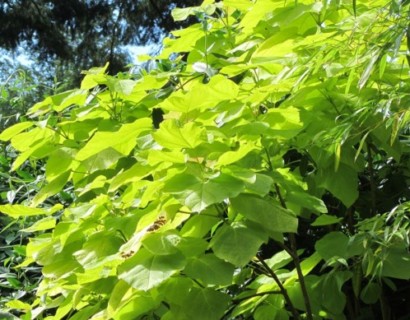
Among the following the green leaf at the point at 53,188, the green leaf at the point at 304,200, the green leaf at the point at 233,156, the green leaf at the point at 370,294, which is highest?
the green leaf at the point at 53,188

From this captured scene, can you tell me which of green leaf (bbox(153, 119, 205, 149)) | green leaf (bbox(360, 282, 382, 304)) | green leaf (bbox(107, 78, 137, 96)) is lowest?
green leaf (bbox(360, 282, 382, 304))

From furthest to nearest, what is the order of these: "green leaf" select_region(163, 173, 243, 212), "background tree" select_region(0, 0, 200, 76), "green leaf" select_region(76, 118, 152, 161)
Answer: "background tree" select_region(0, 0, 200, 76), "green leaf" select_region(76, 118, 152, 161), "green leaf" select_region(163, 173, 243, 212)

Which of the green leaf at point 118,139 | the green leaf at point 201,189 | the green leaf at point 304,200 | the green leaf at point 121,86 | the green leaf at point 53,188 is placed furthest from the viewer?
the green leaf at point 53,188

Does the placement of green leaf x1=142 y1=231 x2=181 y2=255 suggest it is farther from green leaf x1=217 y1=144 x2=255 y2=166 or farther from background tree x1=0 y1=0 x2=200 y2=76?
background tree x1=0 y1=0 x2=200 y2=76

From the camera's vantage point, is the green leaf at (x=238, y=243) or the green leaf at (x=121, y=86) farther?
the green leaf at (x=121, y=86)

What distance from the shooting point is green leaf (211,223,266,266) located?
3.71 feet

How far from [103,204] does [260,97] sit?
410 millimetres

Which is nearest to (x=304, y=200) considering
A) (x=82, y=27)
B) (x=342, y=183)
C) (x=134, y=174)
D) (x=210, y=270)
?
(x=342, y=183)

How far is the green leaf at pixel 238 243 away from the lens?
1.13m

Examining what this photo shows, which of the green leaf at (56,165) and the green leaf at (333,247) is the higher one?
the green leaf at (56,165)

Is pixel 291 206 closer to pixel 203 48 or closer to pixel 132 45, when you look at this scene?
pixel 203 48

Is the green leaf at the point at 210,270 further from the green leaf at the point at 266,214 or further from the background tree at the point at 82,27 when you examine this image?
the background tree at the point at 82,27

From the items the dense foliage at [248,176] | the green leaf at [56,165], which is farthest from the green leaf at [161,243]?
the green leaf at [56,165]

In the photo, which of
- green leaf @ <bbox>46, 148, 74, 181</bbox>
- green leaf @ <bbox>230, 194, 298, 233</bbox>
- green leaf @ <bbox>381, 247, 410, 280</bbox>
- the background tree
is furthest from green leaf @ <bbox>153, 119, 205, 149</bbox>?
the background tree
